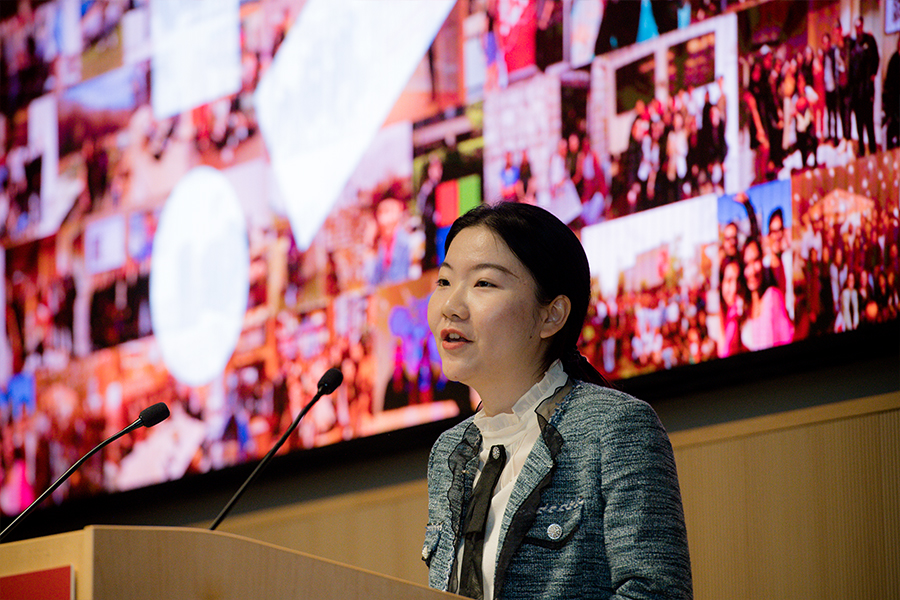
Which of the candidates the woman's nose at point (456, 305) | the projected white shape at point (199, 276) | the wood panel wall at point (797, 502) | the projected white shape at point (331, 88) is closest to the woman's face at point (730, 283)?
the wood panel wall at point (797, 502)

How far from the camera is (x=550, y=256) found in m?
2.06

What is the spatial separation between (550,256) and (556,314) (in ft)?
0.37

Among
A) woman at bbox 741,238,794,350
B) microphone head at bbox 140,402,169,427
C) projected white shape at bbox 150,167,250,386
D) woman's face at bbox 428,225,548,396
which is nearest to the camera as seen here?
woman's face at bbox 428,225,548,396

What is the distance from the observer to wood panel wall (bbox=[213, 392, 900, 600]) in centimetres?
238

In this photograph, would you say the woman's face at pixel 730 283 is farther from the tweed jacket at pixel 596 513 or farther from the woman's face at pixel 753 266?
the tweed jacket at pixel 596 513

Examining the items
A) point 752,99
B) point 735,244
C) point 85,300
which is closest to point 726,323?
point 735,244

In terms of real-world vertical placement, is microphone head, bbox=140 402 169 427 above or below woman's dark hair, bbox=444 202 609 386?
below

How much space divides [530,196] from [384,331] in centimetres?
67

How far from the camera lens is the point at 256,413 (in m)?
3.68

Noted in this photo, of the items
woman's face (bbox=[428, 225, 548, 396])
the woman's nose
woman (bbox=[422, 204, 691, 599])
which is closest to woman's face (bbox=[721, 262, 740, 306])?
woman (bbox=[422, 204, 691, 599])

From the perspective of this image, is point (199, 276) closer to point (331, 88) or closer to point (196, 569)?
point (331, 88)

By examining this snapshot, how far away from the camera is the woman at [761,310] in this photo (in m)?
2.51

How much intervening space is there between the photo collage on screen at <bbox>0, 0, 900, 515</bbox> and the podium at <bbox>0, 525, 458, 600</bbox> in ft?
4.67

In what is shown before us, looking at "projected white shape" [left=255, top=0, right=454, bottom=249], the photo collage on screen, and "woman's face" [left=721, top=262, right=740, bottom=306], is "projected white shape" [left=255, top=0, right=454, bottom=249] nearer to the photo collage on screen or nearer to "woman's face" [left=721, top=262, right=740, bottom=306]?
the photo collage on screen
